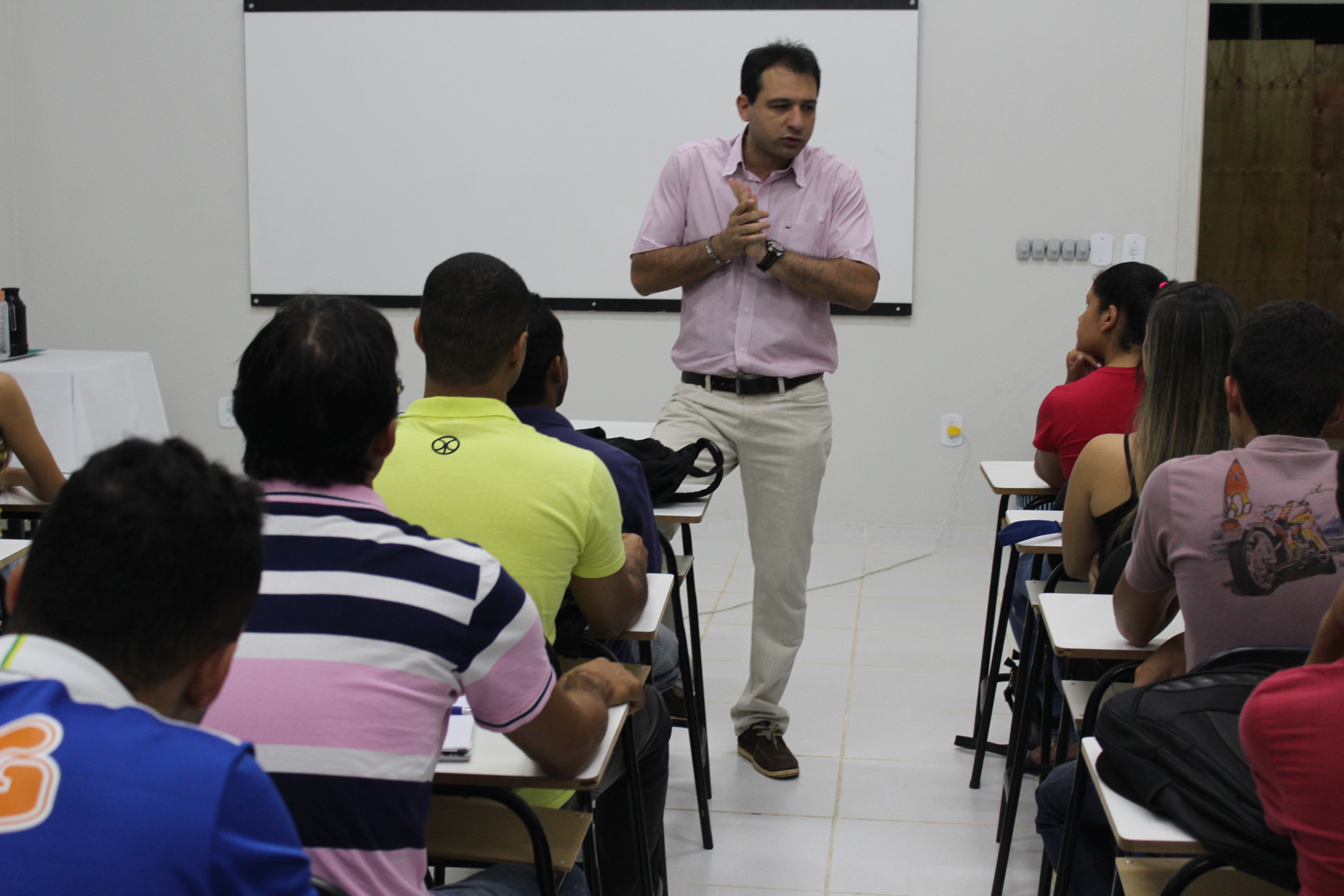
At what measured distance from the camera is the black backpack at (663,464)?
2.57m

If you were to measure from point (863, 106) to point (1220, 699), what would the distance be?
12.4ft

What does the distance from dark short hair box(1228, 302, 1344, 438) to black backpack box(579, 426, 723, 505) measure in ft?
3.92

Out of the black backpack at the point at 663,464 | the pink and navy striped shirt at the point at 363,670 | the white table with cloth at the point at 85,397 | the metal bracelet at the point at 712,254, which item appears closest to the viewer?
the pink and navy striped shirt at the point at 363,670

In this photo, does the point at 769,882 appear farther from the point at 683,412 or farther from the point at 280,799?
the point at 280,799

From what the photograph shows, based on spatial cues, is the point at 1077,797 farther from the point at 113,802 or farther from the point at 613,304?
the point at 613,304

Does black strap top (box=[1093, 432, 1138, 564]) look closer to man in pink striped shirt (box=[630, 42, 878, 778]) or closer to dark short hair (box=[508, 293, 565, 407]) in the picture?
man in pink striped shirt (box=[630, 42, 878, 778])

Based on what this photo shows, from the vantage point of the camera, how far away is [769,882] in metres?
2.40

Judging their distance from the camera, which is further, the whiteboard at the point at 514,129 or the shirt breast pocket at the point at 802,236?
the whiteboard at the point at 514,129

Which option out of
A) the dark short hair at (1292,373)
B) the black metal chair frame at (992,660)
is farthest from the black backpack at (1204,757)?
the black metal chair frame at (992,660)

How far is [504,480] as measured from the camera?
161 cm

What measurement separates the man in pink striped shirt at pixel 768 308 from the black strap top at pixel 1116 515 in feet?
2.70

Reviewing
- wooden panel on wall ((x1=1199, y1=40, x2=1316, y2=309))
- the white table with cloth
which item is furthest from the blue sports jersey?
wooden panel on wall ((x1=1199, y1=40, x2=1316, y2=309))

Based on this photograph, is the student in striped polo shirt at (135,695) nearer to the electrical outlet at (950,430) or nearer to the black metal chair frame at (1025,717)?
the black metal chair frame at (1025,717)

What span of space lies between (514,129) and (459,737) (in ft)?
12.9
